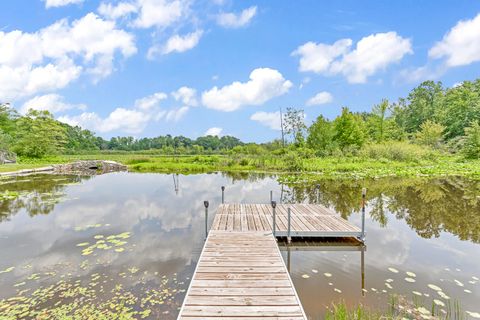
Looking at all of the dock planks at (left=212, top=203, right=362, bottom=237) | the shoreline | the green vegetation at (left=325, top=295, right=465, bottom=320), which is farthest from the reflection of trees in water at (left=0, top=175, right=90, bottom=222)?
the green vegetation at (left=325, top=295, right=465, bottom=320)

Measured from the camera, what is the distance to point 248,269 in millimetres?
4980

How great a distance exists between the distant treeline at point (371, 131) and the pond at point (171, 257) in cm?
1886

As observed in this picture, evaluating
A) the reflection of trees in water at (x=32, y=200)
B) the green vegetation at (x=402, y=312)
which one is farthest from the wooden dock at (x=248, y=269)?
the reflection of trees in water at (x=32, y=200)

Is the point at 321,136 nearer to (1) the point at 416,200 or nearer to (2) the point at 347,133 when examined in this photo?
(2) the point at 347,133

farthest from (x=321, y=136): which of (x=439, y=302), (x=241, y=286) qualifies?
(x=241, y=286)

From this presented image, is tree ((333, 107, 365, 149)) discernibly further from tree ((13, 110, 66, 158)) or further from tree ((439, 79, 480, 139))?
tree ((13, 110, 66, 158))

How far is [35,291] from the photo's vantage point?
518 cm

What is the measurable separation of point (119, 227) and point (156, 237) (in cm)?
192

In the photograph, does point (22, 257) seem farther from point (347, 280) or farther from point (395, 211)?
point (395, 211)

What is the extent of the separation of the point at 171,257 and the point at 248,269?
2.61 m

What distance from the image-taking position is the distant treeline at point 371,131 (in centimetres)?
3406

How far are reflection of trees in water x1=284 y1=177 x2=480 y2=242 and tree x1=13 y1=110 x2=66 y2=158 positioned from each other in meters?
37.9

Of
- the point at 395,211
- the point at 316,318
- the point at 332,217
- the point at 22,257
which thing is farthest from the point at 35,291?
the point at 395,211

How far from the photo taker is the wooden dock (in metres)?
3.67
